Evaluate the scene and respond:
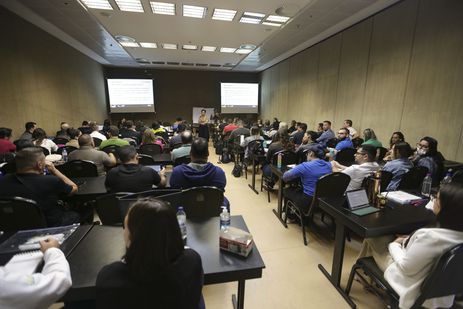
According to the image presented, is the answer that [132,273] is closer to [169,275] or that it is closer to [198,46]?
[169,275]

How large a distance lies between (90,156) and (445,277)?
362cm

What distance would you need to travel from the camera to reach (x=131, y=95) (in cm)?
1148

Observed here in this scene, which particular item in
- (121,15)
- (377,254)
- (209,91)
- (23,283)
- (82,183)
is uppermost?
(121,15)

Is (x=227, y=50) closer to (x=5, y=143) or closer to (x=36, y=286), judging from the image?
(x=5, y=143)

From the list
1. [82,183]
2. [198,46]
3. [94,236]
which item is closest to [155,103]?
[198,46]

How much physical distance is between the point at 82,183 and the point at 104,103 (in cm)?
1001

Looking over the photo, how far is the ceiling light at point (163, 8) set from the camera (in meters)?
4.71

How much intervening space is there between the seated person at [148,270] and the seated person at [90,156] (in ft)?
8.63

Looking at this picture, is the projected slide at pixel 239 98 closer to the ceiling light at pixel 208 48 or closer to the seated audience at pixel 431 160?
the ceiling light at pixel 208 48

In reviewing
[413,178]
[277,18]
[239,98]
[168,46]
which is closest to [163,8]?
[277,18]

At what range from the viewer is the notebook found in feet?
3.33

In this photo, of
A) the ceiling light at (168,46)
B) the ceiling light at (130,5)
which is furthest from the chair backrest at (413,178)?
the ceiling light at (168,46)

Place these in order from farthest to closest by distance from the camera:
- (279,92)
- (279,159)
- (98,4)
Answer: (279,92)
(98,4)
(279,159)

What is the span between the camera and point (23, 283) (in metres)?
0.86
